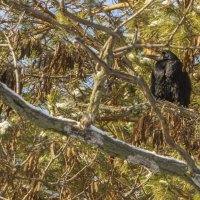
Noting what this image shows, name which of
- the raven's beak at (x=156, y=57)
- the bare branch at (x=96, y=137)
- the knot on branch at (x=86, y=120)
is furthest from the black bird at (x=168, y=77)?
the knot on branch at (x=86, y=120)

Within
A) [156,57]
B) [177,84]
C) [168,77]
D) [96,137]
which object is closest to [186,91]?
[177,84]

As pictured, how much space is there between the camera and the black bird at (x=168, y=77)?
5.66m

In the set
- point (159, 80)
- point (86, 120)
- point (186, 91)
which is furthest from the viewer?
point (159, 80)

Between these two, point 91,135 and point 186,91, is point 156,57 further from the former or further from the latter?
point 91,135

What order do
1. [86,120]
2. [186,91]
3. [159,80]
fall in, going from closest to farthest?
[86,120] → [186,91] → [159,80]

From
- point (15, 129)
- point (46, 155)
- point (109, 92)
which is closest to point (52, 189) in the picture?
point (46, 155)

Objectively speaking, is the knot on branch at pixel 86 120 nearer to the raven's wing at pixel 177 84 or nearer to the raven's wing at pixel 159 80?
the raven's wing at pixel 177 84

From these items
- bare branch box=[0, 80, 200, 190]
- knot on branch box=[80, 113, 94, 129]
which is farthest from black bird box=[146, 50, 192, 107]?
knot on branch box=[80, 113, 94, 129]

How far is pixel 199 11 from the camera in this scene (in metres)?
5.01

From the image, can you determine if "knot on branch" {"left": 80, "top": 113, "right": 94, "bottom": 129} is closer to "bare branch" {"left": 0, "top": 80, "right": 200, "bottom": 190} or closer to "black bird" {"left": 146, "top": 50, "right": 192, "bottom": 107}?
"bare branch" {"left": 0, "top": 80, "right": 200, "bottom": 190}

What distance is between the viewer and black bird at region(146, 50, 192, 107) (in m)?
5.66

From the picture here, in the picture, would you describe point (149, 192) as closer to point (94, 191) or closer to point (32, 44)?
point (94, 191)

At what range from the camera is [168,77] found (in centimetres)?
583

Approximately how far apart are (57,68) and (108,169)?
4.65ft
